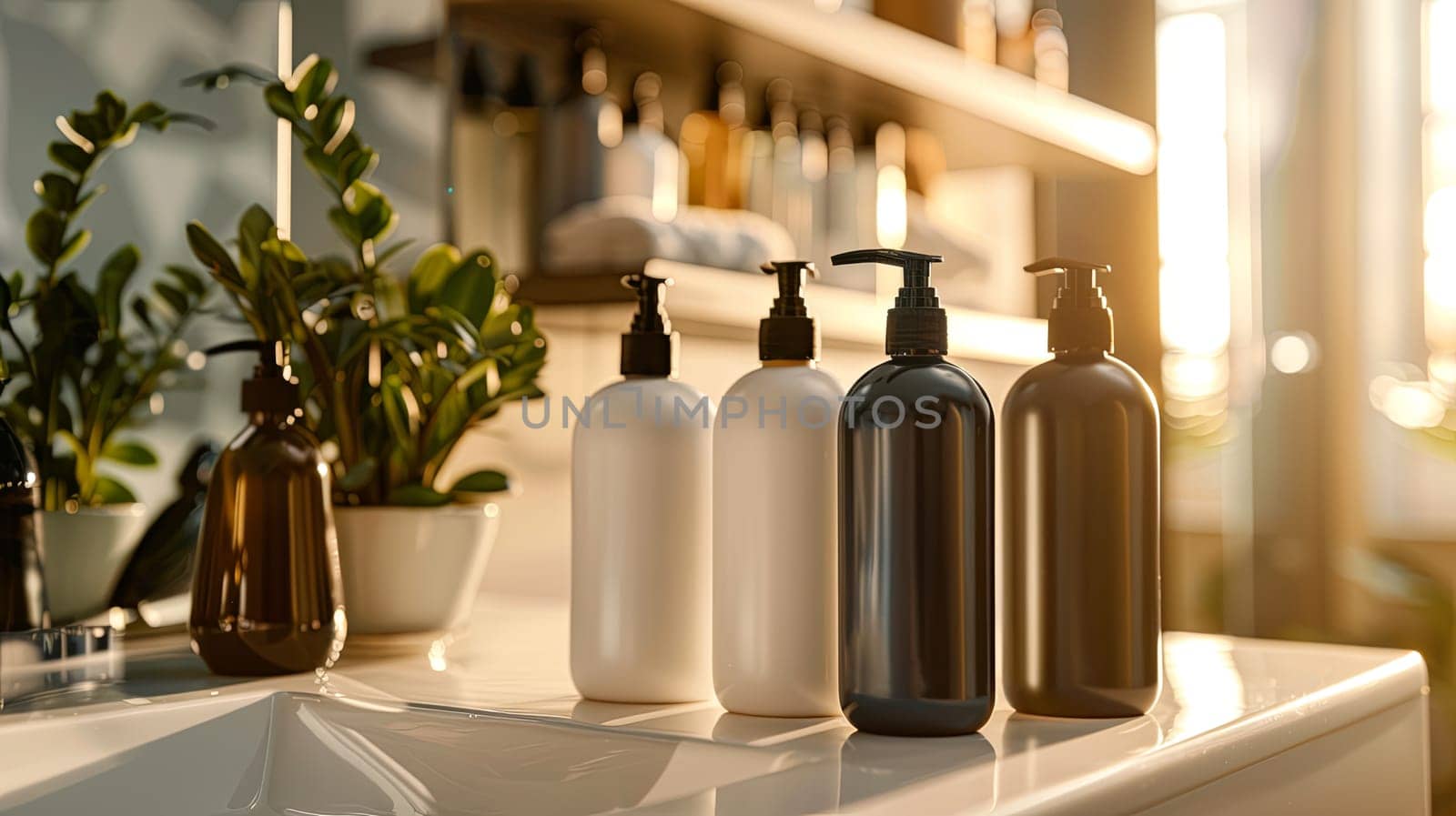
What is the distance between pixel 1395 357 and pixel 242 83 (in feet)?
6.09

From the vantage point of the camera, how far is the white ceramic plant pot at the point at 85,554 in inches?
31.0

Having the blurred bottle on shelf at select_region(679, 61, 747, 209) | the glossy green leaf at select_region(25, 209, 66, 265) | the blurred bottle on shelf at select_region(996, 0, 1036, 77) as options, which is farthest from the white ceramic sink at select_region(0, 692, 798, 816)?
the blurred bottle on shelf at select_region(996, 0, 1036, 77)

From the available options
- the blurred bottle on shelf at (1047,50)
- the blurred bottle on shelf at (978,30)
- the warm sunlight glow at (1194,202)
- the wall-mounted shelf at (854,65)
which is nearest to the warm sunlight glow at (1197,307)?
the warm sunlight glow at (1194,202)

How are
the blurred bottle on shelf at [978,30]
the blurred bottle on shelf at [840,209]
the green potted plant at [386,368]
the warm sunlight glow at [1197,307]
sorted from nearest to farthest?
the green potted plant at [386,368] → the blurred bottle on shelf at [840,209] → the blurred bottle on shelf at [978,30] → the warm sunlight glow at [1197,307]

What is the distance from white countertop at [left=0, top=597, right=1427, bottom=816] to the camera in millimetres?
458

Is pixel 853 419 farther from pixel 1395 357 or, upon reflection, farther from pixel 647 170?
pixel 1395 357

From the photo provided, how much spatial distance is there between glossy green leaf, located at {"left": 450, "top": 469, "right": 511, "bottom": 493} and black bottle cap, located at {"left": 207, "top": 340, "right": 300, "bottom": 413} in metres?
0.16

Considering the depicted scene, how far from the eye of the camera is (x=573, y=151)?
1098mm

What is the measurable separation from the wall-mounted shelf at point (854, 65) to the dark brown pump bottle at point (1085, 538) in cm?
60

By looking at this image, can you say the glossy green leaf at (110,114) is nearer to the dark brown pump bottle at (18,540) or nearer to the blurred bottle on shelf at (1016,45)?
the dark brown pump bottle at (18,540)

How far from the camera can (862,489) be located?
537 mm

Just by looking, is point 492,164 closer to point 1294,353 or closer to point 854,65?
point 854,65

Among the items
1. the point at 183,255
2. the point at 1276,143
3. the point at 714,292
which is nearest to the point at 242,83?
the point at 183,255

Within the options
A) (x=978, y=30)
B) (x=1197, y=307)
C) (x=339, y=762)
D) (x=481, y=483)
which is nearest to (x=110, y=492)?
(x=481, y=483)
